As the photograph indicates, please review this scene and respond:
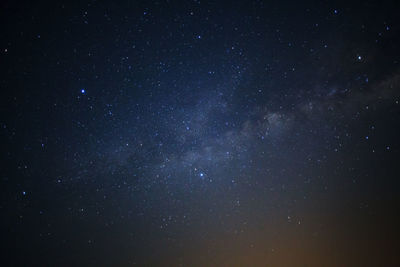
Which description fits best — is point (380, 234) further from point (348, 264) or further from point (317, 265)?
point (317, 265)

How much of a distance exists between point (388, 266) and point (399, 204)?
15.6ft

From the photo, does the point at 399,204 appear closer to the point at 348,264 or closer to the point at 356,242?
the point at 356,242

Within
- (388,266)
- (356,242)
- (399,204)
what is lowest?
(388,266)

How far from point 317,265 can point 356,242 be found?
3.79 metres

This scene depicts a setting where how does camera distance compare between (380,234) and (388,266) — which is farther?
(380,234)

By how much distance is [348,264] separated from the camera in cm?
1994

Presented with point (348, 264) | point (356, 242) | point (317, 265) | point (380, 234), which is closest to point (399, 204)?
point (380, 234)

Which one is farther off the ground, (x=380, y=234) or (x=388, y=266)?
(x=380, y=234)

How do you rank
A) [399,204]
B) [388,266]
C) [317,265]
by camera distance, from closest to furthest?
1. [388,266]
2. [399,204]
3. [317,265]

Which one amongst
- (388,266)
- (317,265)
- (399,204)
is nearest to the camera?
(388,266)

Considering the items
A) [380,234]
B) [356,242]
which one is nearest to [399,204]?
[380,234]

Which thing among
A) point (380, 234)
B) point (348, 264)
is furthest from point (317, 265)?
point (380, 234)

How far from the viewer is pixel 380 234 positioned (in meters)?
19.9

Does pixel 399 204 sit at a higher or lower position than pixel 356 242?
higher
